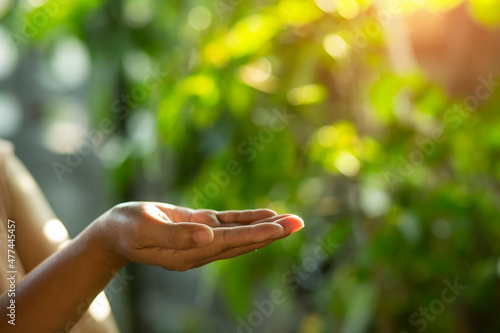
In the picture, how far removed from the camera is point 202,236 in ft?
1.75

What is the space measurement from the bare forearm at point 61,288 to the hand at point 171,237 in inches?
0.7

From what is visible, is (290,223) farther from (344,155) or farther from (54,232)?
(344,155)

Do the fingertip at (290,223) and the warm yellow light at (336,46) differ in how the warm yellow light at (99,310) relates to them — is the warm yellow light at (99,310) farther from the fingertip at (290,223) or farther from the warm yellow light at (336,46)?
the warm yellow light at (336,46)

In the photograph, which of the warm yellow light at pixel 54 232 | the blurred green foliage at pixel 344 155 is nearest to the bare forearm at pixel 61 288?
the warm yellow light at pixel 54 232

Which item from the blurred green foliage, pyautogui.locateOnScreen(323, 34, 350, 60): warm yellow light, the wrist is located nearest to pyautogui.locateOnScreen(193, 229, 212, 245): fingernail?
the wrist

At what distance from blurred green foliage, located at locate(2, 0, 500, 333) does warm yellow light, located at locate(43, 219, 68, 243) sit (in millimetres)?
487

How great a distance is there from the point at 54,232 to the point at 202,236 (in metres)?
0.31

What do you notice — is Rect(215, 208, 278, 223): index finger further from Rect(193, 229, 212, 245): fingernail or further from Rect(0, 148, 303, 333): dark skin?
Rect(193, 229, 212, 245): fingernail

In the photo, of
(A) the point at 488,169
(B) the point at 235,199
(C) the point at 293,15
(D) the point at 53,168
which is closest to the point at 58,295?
(B) the point at 235,199

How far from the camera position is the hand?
54cm

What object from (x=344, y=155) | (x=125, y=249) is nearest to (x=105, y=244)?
(x=125, y=249)

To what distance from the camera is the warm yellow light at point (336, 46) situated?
123 cm

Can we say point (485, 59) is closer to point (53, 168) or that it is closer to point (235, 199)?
point (235, 199)

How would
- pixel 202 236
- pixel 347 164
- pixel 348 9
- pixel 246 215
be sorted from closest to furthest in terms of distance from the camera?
pixel 202 236
pixel 246 215
pixel 348 9
pixel 347 164
